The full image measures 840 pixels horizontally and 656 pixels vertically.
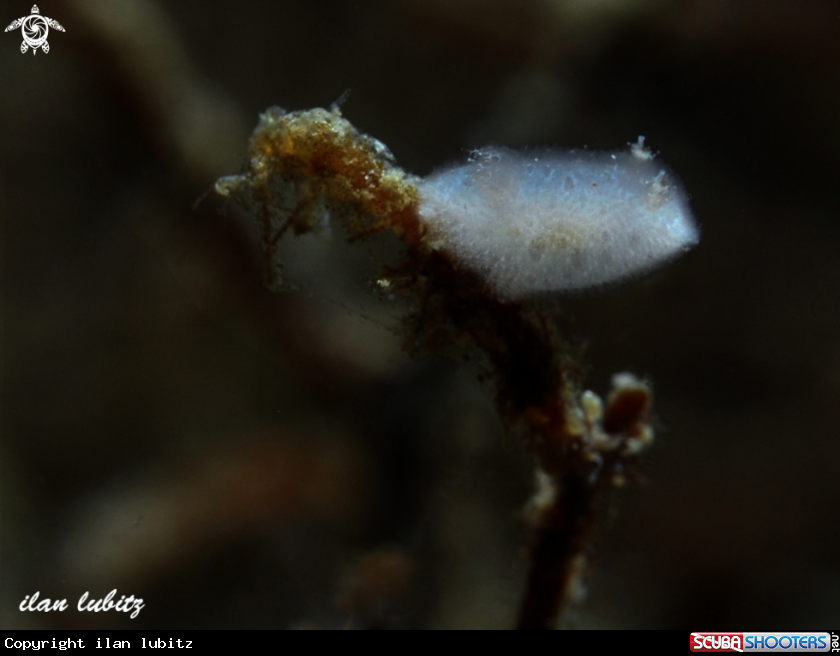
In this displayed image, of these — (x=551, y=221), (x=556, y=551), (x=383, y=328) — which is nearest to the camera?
(x=551, y=221)

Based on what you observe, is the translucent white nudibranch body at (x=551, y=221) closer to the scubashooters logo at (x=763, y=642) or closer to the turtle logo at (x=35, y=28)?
the scubashooters logo at (x=763, y=642)

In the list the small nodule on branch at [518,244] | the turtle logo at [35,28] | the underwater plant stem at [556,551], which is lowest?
the underwater plant stem at [556,551]

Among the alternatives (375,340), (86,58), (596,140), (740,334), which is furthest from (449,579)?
(86,58)

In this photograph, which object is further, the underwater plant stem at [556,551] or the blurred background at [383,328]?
the blurred background at [383,328]

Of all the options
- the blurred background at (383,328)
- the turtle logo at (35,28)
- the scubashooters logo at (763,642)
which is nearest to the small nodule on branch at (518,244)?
the blurred background at (383,328)

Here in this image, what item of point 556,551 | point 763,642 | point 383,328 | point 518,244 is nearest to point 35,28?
point 383,328

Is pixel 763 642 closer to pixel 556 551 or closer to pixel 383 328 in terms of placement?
pixel 556 551

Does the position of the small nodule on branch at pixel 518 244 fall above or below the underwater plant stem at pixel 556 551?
above

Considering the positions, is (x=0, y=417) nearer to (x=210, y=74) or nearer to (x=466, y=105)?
(x=210, y=74)
